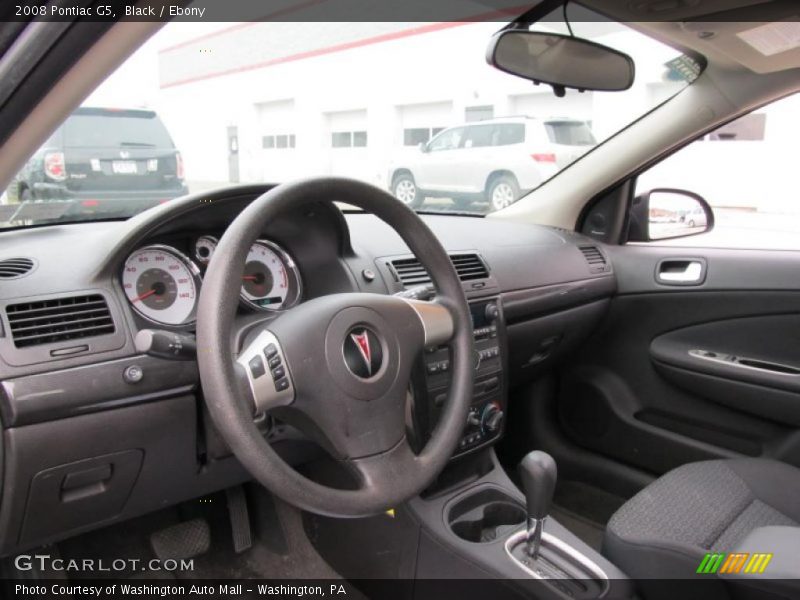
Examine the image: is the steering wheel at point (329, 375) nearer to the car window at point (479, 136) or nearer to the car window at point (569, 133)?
the car window at point (569, 133)

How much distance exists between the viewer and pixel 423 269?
1.93 meters

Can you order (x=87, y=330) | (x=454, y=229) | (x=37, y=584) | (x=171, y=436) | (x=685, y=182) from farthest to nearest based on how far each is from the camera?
(x=685, y=182) → (x=454, y=229) → (x=37, y=584) → (x=171, y=436) → (x=87, y=330)

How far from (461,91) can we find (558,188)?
5.54 m

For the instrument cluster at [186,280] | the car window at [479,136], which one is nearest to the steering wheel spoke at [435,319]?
the instrument cluster at [186,280]

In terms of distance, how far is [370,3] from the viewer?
3.12 metres

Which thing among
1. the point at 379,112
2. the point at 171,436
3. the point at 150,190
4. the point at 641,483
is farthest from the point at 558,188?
the point at 379,112

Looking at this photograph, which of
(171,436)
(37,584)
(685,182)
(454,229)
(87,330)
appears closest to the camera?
(87,330)

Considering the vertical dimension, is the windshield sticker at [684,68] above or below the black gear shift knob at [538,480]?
above

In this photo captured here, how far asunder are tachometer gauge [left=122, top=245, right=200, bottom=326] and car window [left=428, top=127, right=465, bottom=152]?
275cm

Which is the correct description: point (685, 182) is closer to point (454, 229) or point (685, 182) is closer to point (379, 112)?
point (454, 229)

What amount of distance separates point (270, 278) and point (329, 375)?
552 mm

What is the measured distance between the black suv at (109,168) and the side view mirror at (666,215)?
177 cm

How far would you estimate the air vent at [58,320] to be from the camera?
4.39 feet

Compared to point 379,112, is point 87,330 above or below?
below
